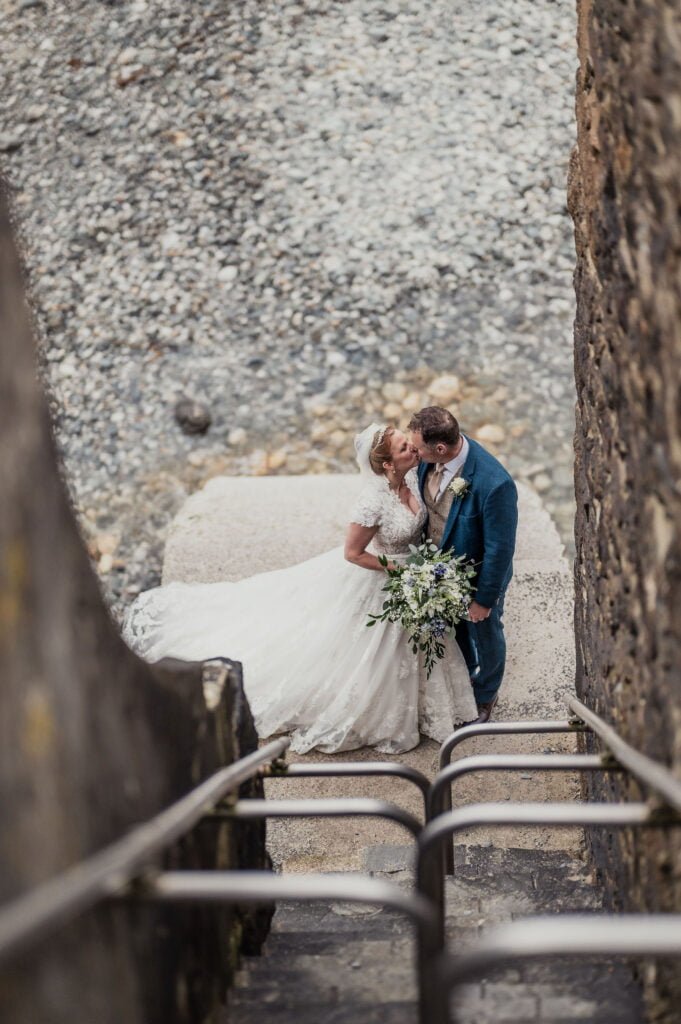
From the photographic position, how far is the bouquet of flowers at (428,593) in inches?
203

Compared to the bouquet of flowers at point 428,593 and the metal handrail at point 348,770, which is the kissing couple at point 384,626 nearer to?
the bouquet of flowers at point 428,593

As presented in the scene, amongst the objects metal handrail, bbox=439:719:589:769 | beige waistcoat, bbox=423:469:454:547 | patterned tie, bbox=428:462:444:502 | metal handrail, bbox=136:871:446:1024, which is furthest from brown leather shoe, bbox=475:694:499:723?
metal handrail, bbox=136:871:446:1024

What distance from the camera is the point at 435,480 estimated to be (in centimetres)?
546

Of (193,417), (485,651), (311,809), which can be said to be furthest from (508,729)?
(193,417)

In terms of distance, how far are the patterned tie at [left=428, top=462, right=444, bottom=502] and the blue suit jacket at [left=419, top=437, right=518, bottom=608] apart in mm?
111

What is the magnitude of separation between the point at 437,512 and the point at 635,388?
280 cm

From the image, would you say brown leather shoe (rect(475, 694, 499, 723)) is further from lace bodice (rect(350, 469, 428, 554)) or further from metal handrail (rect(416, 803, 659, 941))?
metal handrail (rect(416, 803, 659, 941))

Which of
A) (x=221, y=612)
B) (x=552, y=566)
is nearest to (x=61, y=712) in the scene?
(x=221, y=612)

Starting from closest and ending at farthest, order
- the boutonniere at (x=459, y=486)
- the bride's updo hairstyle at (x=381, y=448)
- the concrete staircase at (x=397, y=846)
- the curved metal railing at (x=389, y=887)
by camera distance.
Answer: the curved metal railing at (x=389, y=887) → the concrete staircase at (x=397, y=846) → the boutonniere at (x=459, y=486) → the bride's updo hairstyle at (x=381, y=448)

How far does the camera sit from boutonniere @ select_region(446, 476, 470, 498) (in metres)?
5.25

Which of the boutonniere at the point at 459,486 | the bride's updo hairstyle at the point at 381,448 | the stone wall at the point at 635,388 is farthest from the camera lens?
the bride's updo hairstyle at the point at 381,448

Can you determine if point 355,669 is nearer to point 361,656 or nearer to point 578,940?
point 361,656

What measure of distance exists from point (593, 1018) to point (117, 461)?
7.24m

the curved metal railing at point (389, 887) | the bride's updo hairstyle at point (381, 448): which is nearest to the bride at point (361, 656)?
the bride's updo hairstyle at point (381, 448)
